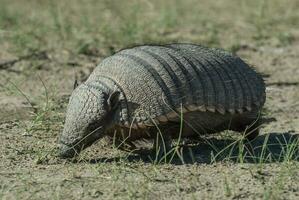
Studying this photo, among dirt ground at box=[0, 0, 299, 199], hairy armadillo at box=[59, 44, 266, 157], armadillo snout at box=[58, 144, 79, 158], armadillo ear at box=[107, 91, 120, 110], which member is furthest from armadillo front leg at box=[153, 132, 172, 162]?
armadillo snout at box=[58, 144, 79, 158]

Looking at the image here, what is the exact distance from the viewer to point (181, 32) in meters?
10.5

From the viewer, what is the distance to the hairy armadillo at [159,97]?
536 centimetres

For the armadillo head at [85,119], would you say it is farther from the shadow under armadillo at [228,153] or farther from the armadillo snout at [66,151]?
the shadow under armadillo at [228,153]

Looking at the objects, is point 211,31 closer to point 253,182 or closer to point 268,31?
point 268,31

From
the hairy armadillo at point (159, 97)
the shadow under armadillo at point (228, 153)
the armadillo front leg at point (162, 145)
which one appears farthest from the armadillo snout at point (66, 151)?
the armadillo front leg at point (162, 145)

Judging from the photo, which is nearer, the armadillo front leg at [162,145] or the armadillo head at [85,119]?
the armadillo head at [85,119]

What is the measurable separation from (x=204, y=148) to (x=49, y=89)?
224 centimetres

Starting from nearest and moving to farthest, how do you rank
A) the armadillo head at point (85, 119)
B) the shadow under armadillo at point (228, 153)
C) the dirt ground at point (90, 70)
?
1. the dirt ground at point (90, 70)
2. the armadillo head at point (85, 119)
3. the shadow under armadillo at point (228, 153)

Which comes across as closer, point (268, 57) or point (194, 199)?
point (194, 199)

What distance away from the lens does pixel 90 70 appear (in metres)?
8.54

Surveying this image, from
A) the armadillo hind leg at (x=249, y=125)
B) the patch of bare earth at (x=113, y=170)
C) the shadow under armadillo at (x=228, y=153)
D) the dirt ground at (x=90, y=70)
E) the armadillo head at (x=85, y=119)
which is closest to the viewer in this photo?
the patch of bare earth at (x=113, y=170)

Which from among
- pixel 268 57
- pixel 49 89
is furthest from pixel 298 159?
pixel 268 57

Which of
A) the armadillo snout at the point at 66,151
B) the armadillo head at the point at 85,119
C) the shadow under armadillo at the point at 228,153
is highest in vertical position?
the armadillo head at the point at 85,119

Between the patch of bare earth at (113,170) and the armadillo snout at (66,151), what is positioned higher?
the armadillo snout at (66,151)
